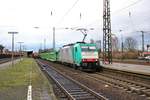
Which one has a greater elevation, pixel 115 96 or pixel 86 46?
pixel 86 46

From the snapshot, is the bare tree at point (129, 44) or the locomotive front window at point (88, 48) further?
the bare tree at point (129, 44)

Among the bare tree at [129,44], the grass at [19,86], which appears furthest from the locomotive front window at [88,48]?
the bare tree at [129,44]

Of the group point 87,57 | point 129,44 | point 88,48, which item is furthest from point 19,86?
point 129,44

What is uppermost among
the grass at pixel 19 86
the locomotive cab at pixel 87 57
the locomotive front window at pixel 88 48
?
the locomotive front window at pixel 88 48

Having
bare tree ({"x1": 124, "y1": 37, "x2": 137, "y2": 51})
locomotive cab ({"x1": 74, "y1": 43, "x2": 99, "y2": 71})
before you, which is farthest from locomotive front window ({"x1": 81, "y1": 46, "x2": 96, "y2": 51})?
bare tree ({"x1": 124, "y1": 37, "x2": 137, "y2": 51})

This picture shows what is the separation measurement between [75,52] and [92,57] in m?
2.49

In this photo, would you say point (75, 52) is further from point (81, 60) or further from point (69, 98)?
point (69, 98)

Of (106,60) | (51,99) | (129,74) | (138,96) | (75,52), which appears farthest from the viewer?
(106,60)

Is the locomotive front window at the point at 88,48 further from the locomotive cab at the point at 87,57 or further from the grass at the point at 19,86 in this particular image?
the grass at the point at 19,86

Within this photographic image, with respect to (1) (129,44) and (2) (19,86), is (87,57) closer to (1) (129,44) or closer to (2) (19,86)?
(2) (19,86)

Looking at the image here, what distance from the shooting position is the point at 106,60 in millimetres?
43625

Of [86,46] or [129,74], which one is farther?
[86,46]

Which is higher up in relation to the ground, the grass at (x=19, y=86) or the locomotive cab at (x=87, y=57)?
the locomotive cab at (x=87, y=57)

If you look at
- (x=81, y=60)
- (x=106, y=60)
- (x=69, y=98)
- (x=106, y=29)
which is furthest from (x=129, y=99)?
(x=106, y=60)
